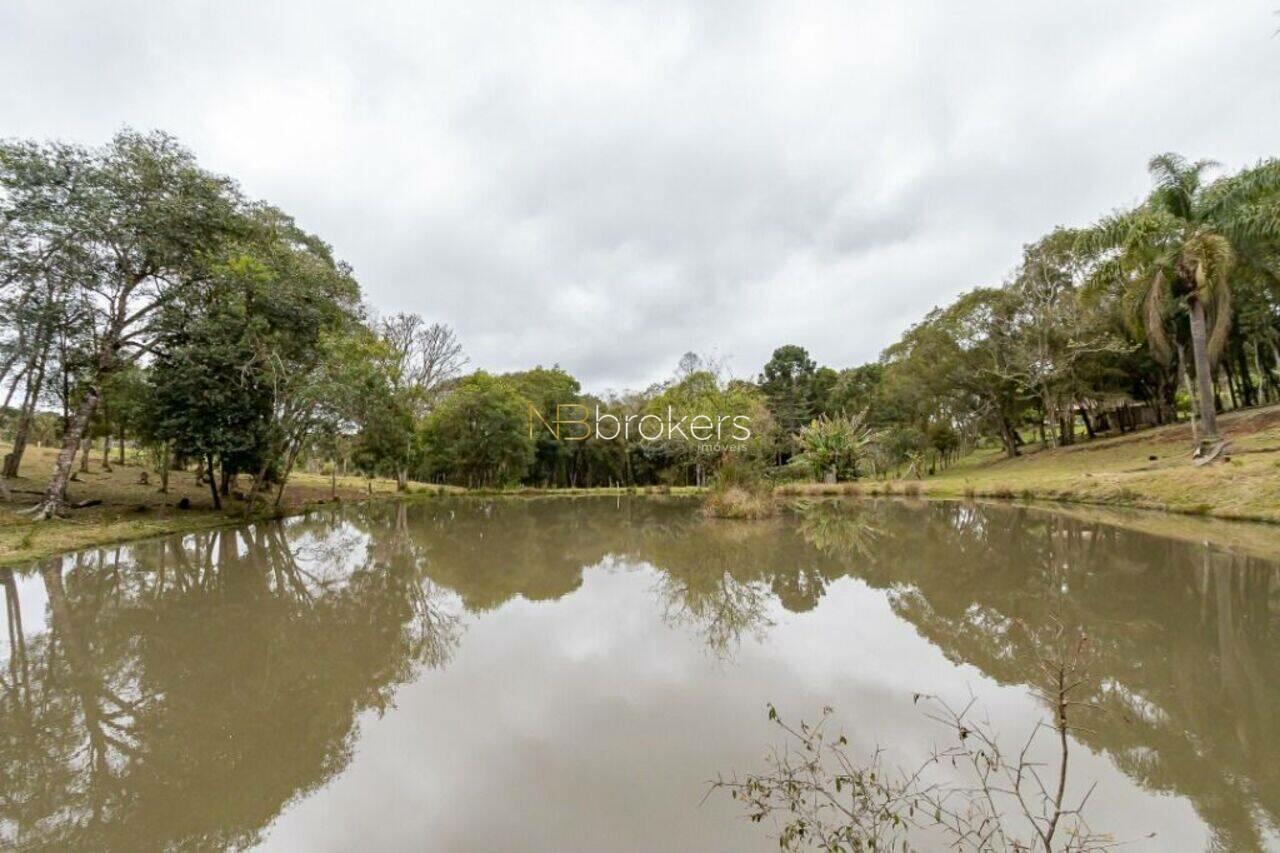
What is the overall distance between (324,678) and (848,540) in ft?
28.4

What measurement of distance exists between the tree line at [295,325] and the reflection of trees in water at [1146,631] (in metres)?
9.00

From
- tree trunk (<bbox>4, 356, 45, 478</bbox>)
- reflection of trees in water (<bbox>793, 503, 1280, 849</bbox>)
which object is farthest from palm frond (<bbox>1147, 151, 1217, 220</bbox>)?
tree trunk (<bbox>4, 356, 45, 478</bbox>)

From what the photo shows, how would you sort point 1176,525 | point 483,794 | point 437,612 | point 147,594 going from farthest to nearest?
point 1176,525
point 147,594
point 437,612
point 483,794

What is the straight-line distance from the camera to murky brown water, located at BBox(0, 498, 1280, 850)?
8.18 ft

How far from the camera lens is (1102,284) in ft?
48.3

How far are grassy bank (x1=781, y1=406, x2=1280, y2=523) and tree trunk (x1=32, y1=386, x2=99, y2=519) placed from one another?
20.0 meters

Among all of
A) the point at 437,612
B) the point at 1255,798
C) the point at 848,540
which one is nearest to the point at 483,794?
the point at 1255,798

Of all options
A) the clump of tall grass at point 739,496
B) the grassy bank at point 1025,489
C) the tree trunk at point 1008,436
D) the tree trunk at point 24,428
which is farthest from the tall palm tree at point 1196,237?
the tree trunk at point 24,428

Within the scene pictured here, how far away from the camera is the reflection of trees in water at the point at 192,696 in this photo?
2643 millimetres

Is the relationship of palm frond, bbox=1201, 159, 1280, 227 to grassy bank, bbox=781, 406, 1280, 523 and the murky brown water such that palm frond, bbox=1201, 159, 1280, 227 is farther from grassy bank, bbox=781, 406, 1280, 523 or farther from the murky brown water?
the murky brown water

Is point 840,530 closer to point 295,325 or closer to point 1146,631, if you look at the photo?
point 1146,631

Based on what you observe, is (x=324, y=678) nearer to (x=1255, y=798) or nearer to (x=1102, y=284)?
(x=1255, y=798)
